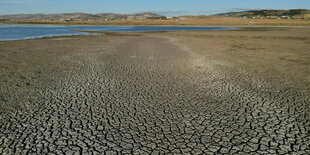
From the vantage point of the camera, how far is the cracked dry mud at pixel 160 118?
160 inches

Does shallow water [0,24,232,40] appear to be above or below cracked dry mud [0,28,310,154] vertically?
above

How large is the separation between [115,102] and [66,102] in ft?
4.63

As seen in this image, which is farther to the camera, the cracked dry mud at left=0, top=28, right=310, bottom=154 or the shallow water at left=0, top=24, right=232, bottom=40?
the shallow water at left=0, top=24, right=232, bottom=40

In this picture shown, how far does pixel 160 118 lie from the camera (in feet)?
17.5

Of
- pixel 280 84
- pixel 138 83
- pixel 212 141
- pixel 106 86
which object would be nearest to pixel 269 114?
pixel 212 141

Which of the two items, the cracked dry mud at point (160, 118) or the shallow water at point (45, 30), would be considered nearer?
the cracked dry mud at point (160, 118)

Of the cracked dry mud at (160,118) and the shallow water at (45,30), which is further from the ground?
the shallow water at (45,30)

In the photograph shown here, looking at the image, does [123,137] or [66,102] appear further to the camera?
[66,102]

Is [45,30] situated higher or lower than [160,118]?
higher

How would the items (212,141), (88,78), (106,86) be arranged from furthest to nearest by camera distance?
(88,78) < (106,86) < (212,141)

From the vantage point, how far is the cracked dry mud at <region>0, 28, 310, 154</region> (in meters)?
4.07

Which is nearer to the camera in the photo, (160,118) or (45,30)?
(160,118)

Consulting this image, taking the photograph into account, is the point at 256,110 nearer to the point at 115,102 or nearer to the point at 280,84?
the point at 280,84

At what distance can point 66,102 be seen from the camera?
254 inches
